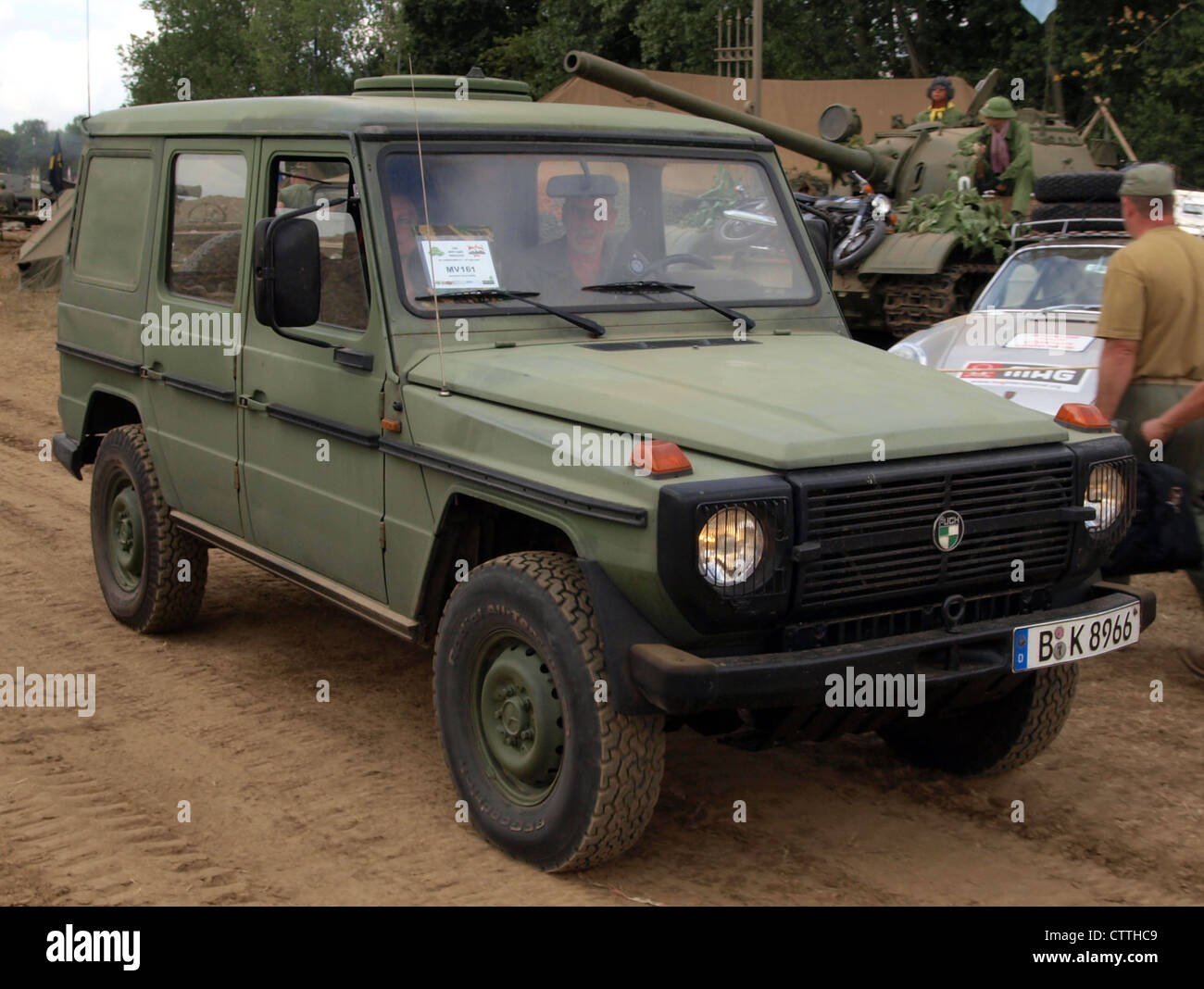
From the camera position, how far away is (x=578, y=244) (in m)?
4.97

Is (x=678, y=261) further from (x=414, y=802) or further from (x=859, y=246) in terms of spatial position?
(x=859, y=246)

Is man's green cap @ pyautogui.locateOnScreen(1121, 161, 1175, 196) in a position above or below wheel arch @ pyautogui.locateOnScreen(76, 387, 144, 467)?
above

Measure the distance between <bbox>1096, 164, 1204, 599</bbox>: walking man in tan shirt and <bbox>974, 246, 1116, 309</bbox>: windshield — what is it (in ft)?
8.59

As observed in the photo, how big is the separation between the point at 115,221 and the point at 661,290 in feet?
9.30

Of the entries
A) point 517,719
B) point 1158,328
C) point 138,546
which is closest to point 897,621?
point 517,719

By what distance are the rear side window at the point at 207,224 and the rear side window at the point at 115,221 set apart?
29cm

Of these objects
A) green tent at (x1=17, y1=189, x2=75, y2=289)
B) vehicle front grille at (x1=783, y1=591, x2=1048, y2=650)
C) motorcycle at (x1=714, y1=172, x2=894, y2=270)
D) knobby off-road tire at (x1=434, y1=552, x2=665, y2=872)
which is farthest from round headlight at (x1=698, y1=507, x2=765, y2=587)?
green tent at (x1=17, y1=189, x2=75, y2=289)

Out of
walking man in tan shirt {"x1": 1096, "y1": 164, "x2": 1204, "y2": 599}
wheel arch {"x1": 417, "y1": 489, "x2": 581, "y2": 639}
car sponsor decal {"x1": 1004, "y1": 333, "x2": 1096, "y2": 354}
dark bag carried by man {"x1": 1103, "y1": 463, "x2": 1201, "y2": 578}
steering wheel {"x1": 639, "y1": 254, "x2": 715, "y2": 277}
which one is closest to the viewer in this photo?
wheel arch {"x1": 417, "y1": 489, "x2": 581, "y2": 639}

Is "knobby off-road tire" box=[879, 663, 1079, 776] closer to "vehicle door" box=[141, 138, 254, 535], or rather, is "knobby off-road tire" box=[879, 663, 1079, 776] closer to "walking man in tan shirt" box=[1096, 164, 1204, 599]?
"walking man in tan shirt" box=[1096, 164, 1204, 599]

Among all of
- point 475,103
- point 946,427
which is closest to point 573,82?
point 475,103

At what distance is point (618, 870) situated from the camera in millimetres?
4211

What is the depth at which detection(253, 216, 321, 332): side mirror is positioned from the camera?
459 cm

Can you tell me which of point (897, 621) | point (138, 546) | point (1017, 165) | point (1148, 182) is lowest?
point (138, 546)

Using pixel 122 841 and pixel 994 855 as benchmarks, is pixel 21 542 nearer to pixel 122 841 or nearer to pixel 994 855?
pixel 122 841
